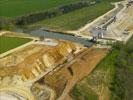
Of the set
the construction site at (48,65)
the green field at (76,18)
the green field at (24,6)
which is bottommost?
the green field at (76,18)

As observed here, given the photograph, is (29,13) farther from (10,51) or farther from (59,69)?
Answer: (59,69)

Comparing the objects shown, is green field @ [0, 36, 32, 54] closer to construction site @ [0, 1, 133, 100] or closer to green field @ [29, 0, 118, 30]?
construction site @ [0, 1, 133, 100]

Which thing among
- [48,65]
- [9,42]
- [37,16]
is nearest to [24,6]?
[37,16]

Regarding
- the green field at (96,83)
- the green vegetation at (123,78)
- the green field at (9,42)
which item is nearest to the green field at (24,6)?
the green field at (9,42)

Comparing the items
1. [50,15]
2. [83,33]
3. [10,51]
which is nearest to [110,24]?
[83,33]

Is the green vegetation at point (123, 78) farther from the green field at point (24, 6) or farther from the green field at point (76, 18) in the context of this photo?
the green field at point (24, 6)

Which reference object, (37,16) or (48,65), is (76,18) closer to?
(37,16)

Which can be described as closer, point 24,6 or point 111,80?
point 111,80

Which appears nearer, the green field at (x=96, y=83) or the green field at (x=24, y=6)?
the green field at (x=96, y=83)
